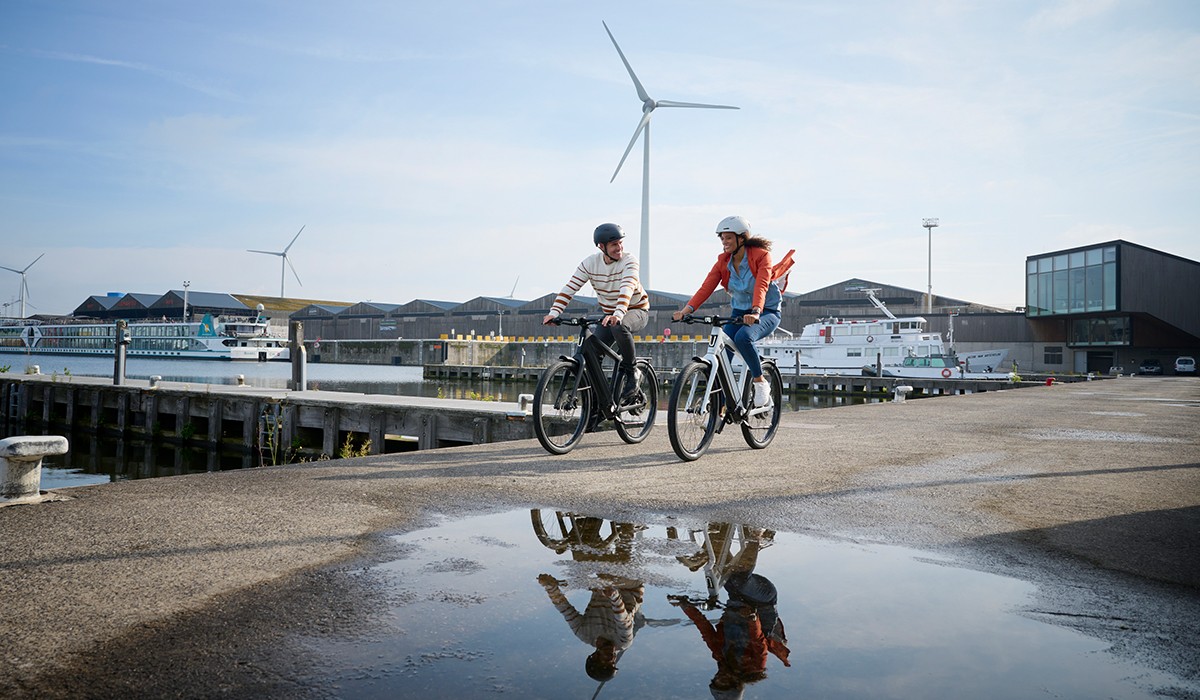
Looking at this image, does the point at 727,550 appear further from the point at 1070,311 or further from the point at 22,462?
the point at 1070,311

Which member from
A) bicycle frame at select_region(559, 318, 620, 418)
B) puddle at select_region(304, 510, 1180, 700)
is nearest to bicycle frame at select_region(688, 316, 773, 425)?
bicycle frame at select_region(559, 318, 620, 418)

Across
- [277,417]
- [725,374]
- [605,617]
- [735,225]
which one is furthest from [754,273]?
[277,417]

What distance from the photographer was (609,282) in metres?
7.07

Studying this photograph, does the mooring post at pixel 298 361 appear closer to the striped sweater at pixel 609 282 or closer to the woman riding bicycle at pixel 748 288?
the striped sweater at pixel 609 282

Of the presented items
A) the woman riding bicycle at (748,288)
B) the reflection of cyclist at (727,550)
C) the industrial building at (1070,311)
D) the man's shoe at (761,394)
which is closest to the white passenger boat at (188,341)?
the industrial building at (1070,311)

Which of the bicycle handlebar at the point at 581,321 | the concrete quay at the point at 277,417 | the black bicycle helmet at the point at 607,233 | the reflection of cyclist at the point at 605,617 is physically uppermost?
the black bicycle helmet at the point at 607,233

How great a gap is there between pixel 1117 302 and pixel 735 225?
176 feet

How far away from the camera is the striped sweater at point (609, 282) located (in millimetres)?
6891

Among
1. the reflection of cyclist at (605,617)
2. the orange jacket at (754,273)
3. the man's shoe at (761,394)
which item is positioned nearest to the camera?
the reflection of cyclist at (605,617)

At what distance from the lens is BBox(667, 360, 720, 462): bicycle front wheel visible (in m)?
6.21

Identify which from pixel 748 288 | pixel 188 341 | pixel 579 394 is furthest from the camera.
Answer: pixel 188 341

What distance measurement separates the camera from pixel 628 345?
6.95m

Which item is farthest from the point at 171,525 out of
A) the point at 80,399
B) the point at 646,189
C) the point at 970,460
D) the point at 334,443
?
the point at 646,189

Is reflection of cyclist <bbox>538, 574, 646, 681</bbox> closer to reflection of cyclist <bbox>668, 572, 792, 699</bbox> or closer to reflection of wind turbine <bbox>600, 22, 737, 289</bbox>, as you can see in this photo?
reflection of cyclist <bbox>668, 572, 792, 699</bbox>
